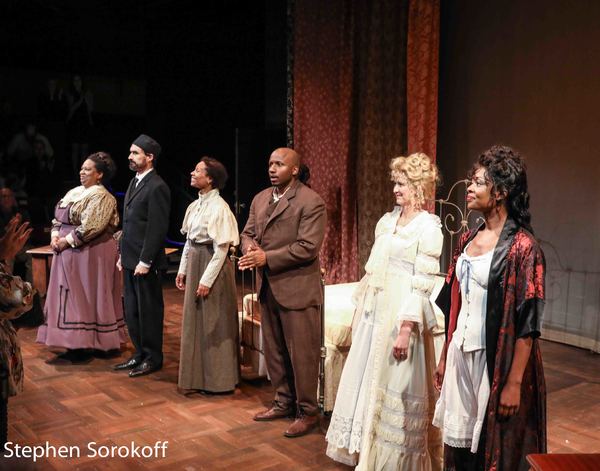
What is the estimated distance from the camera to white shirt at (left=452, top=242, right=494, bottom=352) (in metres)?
2.40

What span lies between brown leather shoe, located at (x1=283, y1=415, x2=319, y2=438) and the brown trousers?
0.03 m

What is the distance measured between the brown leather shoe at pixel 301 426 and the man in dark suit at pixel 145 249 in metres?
1.44

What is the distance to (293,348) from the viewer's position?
3.59 m

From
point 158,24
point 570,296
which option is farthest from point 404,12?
point 158,24

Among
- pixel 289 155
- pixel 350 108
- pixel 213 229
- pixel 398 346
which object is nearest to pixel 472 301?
pixel 398 346

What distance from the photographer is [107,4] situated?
911 cm

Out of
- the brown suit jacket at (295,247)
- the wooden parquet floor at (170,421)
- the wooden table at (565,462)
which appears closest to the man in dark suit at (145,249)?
the wooden parquet floor at (170,421)

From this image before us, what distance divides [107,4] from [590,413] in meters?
7.80

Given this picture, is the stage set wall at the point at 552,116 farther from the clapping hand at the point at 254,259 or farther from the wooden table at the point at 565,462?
the wooden table at the point at 565,462

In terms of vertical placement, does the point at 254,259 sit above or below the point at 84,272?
above

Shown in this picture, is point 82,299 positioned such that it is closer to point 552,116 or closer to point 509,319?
point 509,319

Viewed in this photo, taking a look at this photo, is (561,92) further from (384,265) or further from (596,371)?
(384,265)

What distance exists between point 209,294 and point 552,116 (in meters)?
3.48

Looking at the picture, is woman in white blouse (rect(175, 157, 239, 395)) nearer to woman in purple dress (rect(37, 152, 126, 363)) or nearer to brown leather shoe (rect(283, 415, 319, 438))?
brown leather shoe (rect(283, 415, 319, 438))
